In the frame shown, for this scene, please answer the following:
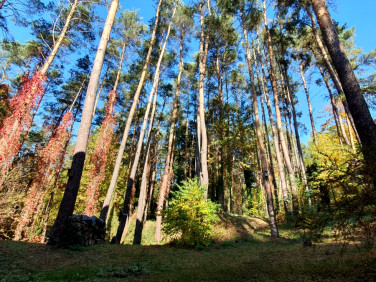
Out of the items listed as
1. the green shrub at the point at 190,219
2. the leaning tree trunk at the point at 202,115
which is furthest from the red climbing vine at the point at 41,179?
the leaning tree trunk at the point at 202,115

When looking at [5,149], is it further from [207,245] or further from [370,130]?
[370,130]

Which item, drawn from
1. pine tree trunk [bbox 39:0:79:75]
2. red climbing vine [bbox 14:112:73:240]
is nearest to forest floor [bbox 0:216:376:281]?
red climbing vine [bbox 14:112:73:240]

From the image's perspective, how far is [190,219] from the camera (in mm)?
7133

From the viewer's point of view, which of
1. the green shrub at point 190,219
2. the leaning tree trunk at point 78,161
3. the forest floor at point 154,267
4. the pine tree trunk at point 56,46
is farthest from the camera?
the pine tree trunk at point 56,46

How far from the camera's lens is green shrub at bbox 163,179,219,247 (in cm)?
705

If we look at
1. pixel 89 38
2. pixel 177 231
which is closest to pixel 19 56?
pixel 89 38

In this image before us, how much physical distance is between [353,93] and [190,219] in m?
5.96

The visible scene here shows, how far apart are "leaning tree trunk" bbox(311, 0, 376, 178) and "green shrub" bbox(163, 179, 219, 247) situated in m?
5.21

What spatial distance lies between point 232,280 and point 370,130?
11.9 feet

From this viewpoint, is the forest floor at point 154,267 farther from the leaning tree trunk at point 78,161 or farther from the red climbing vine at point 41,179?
the red climbing vine at point 41,179

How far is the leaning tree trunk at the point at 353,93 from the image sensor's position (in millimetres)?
2931

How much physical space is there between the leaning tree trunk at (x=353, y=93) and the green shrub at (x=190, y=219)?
521 centimetres

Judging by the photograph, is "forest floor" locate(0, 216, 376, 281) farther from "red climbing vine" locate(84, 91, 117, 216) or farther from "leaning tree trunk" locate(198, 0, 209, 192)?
"red climbing vine" locate(84, 91, 117, 216)

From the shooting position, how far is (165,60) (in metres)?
15.7
